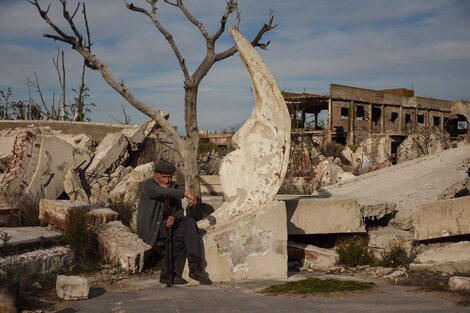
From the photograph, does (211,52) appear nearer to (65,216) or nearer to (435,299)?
(65,216)

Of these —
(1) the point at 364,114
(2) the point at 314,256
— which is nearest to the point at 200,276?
(2) the point at 314,256

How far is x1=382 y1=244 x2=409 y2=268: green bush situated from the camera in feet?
27.5

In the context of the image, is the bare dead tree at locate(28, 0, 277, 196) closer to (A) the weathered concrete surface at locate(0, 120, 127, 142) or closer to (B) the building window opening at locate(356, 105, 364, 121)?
(A) the weathered concrete surface at locate(0, 120, 127, 142)

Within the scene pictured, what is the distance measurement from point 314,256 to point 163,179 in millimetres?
2582

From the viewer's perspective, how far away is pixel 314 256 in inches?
340

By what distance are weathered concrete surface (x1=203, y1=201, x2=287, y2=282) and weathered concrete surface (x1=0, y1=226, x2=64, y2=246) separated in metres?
2.34

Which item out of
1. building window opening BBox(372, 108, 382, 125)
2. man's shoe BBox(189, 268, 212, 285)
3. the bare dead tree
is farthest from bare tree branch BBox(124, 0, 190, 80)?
building window opening BBox(372, 108, 382, 125)

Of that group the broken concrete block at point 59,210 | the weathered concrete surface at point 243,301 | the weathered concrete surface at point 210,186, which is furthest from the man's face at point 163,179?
the weathered concrete surface at point 210,186

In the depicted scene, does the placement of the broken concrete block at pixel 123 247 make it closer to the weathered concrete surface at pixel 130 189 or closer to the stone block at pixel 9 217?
the weathered concrete surface at pixel 130 189

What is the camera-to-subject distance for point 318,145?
103 ft

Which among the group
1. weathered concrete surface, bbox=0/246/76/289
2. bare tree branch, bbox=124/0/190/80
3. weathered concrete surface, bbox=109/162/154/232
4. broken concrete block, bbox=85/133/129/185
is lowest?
weathered concrete surface, bbox=0/246/76/289

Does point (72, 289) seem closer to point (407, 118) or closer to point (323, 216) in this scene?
point (323, 216)

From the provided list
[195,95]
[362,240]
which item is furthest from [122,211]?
[362,240]

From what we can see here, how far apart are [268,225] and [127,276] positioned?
188cm
